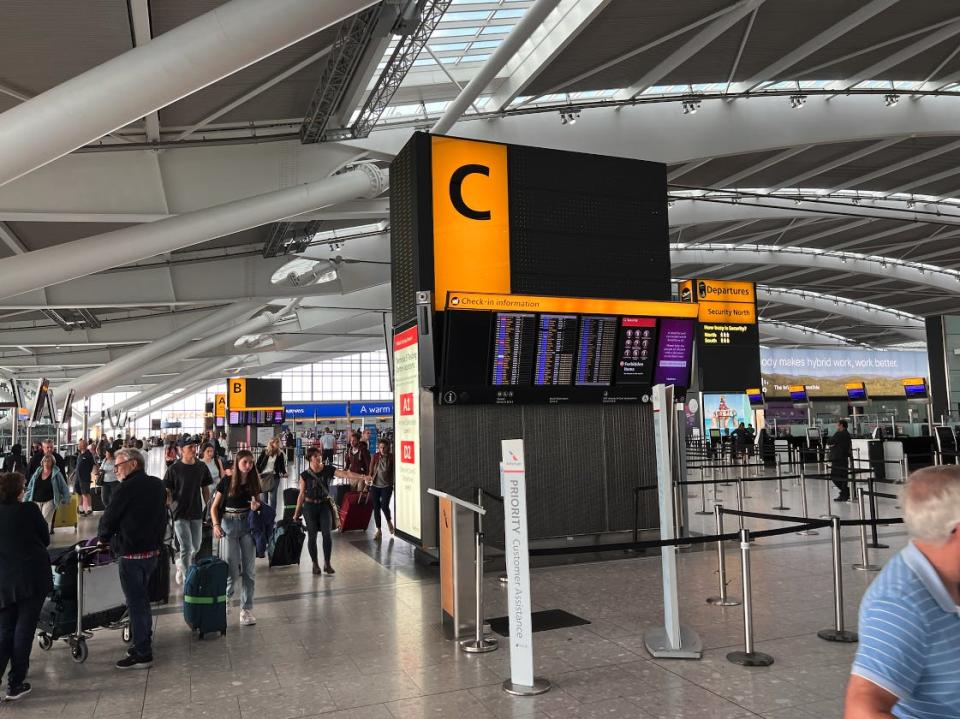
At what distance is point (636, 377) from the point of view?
10375 millimetres

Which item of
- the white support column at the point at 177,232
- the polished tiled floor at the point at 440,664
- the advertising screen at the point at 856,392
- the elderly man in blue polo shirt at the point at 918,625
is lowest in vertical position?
the polished tiled floor at the point at 440,664

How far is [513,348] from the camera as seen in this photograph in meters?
9.47

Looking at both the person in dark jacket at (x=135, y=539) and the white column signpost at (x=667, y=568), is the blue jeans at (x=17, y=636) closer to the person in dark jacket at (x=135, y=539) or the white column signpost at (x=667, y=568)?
the person in dark jacket at (x=135, y=539)

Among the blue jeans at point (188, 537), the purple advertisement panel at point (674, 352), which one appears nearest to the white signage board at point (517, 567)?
the blue jeans at point (188, 537)

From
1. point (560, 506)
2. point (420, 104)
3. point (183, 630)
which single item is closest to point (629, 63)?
point (420, 104)

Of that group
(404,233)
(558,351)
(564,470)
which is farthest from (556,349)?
(404,233)

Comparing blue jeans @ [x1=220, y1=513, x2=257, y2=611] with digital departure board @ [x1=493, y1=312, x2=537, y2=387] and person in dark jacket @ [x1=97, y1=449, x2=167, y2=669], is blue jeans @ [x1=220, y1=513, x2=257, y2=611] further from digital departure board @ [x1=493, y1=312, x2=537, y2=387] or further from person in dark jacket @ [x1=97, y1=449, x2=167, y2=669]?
digital departure board @ [x1=493, y1=312, x2=537, y2=387]

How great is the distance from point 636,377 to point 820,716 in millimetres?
6138

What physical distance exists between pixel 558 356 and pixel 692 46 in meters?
6.35

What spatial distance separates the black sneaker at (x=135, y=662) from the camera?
5.91m

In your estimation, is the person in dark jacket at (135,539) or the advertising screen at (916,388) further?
the advertising screen at (916,388)

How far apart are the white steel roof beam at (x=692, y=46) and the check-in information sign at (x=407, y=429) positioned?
7060mm

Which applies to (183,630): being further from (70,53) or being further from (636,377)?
(70,53)

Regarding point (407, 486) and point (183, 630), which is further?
point (407, 486)
